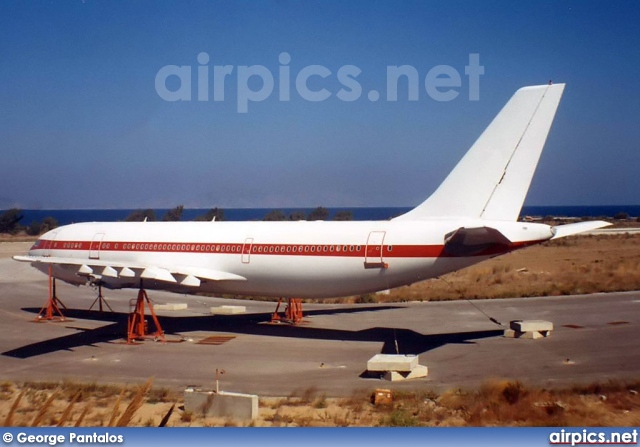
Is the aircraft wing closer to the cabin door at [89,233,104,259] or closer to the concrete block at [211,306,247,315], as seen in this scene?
the cabin door at [89,233,104,259]

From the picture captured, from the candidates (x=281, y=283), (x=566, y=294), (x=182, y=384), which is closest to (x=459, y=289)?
(x=566, y=294)

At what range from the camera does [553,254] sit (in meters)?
63.8

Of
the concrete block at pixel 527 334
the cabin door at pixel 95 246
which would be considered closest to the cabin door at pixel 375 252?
the concrete block at pixel 527 334

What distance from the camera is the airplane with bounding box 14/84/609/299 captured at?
2081cm

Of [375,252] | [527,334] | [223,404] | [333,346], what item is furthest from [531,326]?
[223,404]

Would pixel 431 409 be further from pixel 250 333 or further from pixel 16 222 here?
pixel 16 222

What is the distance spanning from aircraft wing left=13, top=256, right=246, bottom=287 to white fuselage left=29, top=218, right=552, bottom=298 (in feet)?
0.56

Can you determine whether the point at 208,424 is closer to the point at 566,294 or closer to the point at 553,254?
the point at 566,294

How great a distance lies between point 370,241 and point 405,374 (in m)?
5.95

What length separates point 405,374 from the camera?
728 inches

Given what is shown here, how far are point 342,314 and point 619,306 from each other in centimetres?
1372

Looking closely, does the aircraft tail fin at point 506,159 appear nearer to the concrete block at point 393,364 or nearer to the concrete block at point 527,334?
the concrete block at point 527,334

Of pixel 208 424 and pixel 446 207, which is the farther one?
pixel 446 207

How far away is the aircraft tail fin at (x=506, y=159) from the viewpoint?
2066 centimetres
